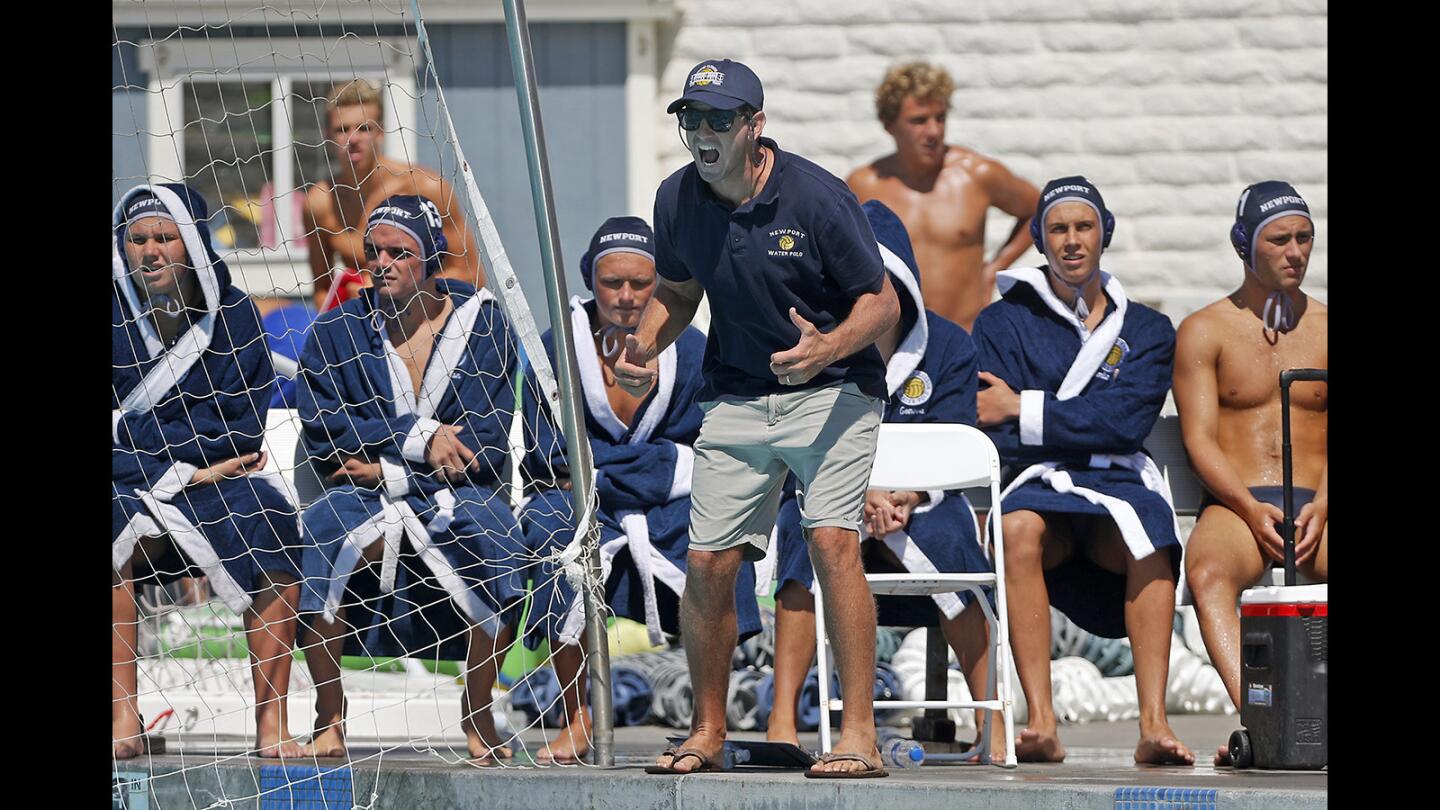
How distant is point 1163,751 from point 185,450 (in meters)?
3.09

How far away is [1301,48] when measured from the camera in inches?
452

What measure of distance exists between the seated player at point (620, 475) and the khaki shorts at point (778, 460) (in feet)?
2.86

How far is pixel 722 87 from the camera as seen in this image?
204 inches

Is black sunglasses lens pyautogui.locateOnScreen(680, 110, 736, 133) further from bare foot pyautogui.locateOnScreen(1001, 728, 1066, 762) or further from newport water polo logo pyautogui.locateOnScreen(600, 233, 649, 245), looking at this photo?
bare foot pyautogui.locateOnScreen(1001, 728, 1066, 762)

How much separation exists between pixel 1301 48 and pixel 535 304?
14.2 ft

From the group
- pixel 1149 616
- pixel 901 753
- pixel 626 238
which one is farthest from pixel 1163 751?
pixel 626 238

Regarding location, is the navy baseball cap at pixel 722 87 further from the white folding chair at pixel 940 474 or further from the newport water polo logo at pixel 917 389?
the newport water polo logo at pixel 917 389

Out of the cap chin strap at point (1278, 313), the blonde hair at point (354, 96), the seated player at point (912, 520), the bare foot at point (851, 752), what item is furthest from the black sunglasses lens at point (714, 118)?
the blonde hair at point (354, 96)

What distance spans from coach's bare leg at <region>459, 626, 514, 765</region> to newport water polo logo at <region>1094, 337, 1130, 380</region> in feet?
6.53

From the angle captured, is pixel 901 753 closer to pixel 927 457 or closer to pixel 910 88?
pixel 927 457

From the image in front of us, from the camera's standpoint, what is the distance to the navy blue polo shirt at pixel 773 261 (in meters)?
5.30

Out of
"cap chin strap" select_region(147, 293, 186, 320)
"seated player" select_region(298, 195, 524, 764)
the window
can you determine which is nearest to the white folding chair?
"seated player" select_region(298, 195, 524, 764)
